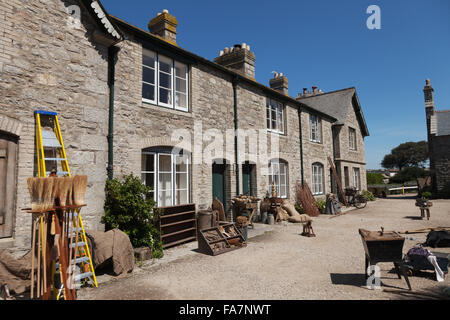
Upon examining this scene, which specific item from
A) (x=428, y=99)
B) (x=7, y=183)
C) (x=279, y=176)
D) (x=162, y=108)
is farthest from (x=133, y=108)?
(x=428, y=99)

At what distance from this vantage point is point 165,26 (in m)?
8.81

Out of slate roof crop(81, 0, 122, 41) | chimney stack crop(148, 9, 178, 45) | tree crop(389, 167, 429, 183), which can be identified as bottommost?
tree crop(389, 167, 429, 183)

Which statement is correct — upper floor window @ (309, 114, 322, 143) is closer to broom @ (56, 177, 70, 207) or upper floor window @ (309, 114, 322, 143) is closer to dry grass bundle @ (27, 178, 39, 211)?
broom @ (56, 177, 70, 207)

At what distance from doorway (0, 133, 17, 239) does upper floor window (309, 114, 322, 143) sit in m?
13.6

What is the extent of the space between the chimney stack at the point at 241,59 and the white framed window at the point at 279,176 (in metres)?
4.07

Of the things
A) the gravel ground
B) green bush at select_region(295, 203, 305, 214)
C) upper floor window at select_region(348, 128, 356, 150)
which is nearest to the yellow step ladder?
the gravel ground

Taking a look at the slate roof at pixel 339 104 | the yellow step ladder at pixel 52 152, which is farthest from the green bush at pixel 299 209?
the yellow step ladder at pixel 52 152

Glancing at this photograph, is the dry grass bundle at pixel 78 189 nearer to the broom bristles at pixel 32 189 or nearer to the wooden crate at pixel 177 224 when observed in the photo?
the broom bristles at pixel 32 189

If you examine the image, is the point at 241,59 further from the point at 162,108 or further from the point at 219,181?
the point at 162,108

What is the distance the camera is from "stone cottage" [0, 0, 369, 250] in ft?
16.5

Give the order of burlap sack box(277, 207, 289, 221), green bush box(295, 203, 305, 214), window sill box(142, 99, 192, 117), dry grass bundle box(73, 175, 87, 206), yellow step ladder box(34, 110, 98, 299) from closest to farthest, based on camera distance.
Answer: dry grass bundle box(73, 175, 87, 206) < yellow step ladder box(34, 110, 98, 299) < window sill box(142, 99, 192, 117) < burlap sack box(277, 207, 289, 221) < green bush box(295, 203, 305, 214)

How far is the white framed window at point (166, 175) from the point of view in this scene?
7.31 meters

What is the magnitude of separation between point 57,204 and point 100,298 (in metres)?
1.61

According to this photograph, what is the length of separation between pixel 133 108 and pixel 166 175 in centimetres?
202
